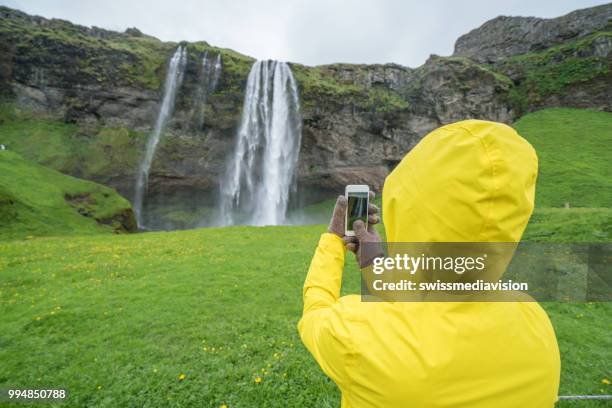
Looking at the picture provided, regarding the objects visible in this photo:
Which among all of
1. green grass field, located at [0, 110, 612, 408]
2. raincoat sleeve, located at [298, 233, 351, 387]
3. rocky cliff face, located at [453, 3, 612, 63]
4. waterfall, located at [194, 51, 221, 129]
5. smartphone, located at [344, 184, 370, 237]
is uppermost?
rocky cliff face, located at [453, 3, 612, 63]

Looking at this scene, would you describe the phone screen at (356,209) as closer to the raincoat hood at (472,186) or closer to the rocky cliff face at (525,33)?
the raincoat hood at (472,186)

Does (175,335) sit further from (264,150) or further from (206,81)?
(206,81)

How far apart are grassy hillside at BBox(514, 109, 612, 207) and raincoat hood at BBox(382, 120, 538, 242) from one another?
29775 mm

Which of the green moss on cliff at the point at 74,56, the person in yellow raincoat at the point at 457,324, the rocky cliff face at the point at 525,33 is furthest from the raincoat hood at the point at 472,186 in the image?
the rocky cliff face at the point at 525,33

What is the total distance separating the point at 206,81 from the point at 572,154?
142 feet

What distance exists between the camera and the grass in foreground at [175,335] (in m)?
4.29

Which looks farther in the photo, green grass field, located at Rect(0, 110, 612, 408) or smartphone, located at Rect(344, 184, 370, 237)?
green grass field, located at Rect(0, 110, 612, 408)

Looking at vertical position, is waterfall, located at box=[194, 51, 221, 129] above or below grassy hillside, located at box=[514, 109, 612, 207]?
above

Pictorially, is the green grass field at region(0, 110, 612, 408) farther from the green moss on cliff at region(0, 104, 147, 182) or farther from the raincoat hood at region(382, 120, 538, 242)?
the green moss on cliff at region(0, 104, 147, 182)

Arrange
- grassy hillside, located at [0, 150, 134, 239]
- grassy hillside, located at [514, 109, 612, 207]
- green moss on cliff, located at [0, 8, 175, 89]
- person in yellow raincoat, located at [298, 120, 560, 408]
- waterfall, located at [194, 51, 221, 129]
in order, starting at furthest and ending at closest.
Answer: waterfall, located at [194, 51, 221, 129]
green moss on cliff, located at [0, 8, 175, 89]
grassy hillside, located at [514, 109, 612, 207]
grassy hillside, located at [0, 150, 134, 239]
person in yellow raincoat, located at [298, 120, 560, 408]

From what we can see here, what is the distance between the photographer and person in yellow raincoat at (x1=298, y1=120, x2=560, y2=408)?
1.14 m

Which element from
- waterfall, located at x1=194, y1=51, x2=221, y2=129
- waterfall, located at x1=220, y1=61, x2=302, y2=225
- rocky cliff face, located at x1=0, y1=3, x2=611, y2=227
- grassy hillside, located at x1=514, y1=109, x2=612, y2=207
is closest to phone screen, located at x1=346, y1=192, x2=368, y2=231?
grassy hillside, located at x1=514, y1=109, x2=612, y2=207

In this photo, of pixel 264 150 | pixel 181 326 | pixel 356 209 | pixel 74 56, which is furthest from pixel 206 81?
pixel 356 209

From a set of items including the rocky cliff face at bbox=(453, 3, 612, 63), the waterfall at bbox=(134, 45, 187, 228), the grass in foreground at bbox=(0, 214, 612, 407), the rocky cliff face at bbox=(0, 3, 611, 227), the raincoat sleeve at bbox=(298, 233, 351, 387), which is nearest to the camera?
the raincoat sleeve at bbox=(298, 233, 351, 387)
